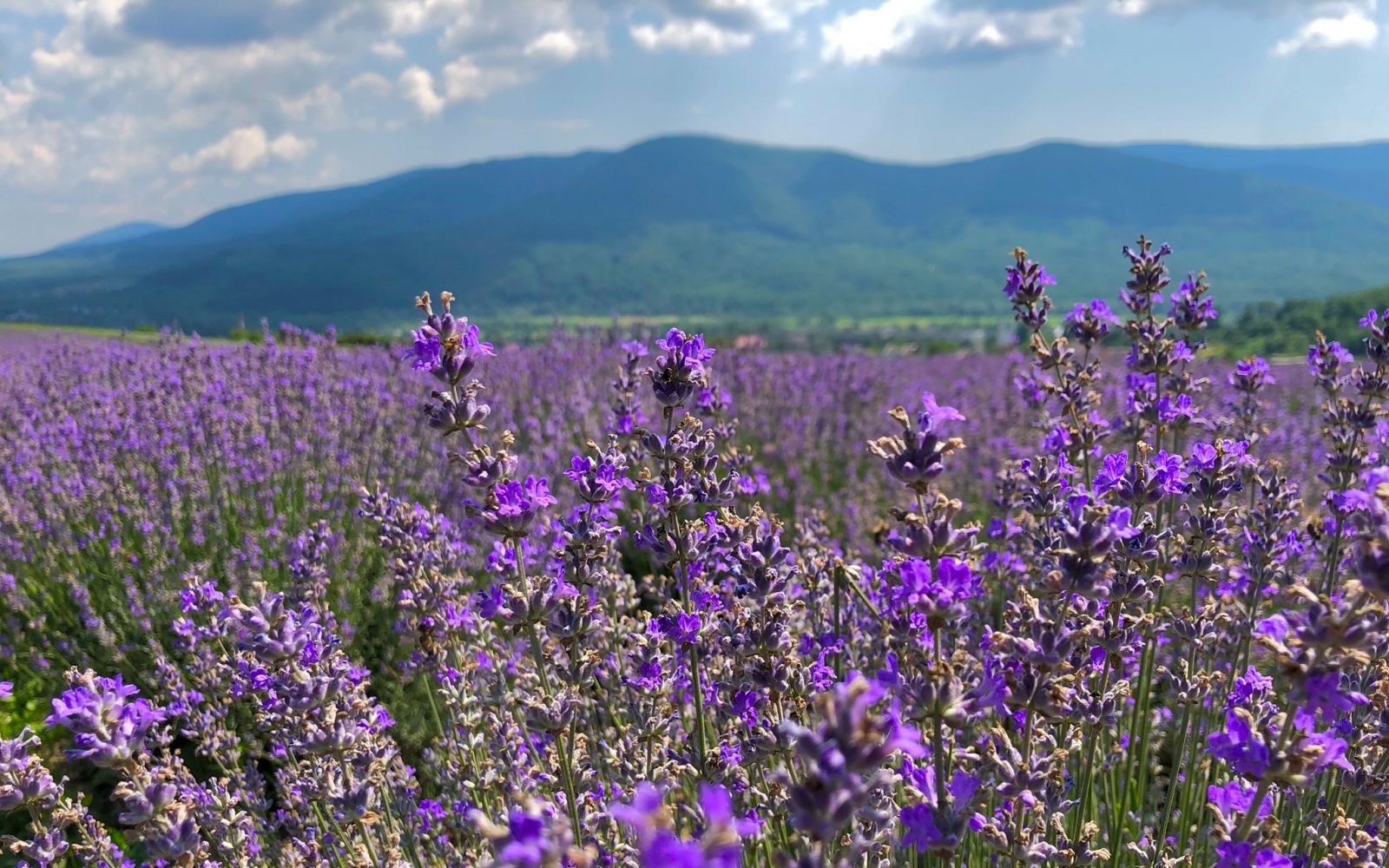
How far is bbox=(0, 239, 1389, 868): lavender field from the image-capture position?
139cm

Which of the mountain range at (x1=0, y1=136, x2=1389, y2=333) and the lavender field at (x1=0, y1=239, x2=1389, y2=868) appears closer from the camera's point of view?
the lavender field at (x1=0, y1=239, x2=1389, y2=868)

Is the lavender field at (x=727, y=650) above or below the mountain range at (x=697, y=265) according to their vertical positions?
below

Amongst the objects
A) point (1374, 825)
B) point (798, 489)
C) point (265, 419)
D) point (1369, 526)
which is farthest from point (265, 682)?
point (798, 489)

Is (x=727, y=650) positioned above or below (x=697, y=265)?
below

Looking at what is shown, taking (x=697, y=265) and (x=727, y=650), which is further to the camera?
(x=697, y=265)

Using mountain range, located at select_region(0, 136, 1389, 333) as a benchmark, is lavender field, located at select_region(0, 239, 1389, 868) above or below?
below

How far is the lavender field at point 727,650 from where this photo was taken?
4.55 feet

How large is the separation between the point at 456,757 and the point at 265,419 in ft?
12.7

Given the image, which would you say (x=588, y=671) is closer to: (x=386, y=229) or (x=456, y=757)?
(x=456, y=757)

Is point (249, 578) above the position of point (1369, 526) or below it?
below

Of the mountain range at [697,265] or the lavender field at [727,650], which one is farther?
the mountain range at [697,265]

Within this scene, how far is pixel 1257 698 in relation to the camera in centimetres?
198

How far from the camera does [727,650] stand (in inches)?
74.1

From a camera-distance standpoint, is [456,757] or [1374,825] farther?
[456,757]
